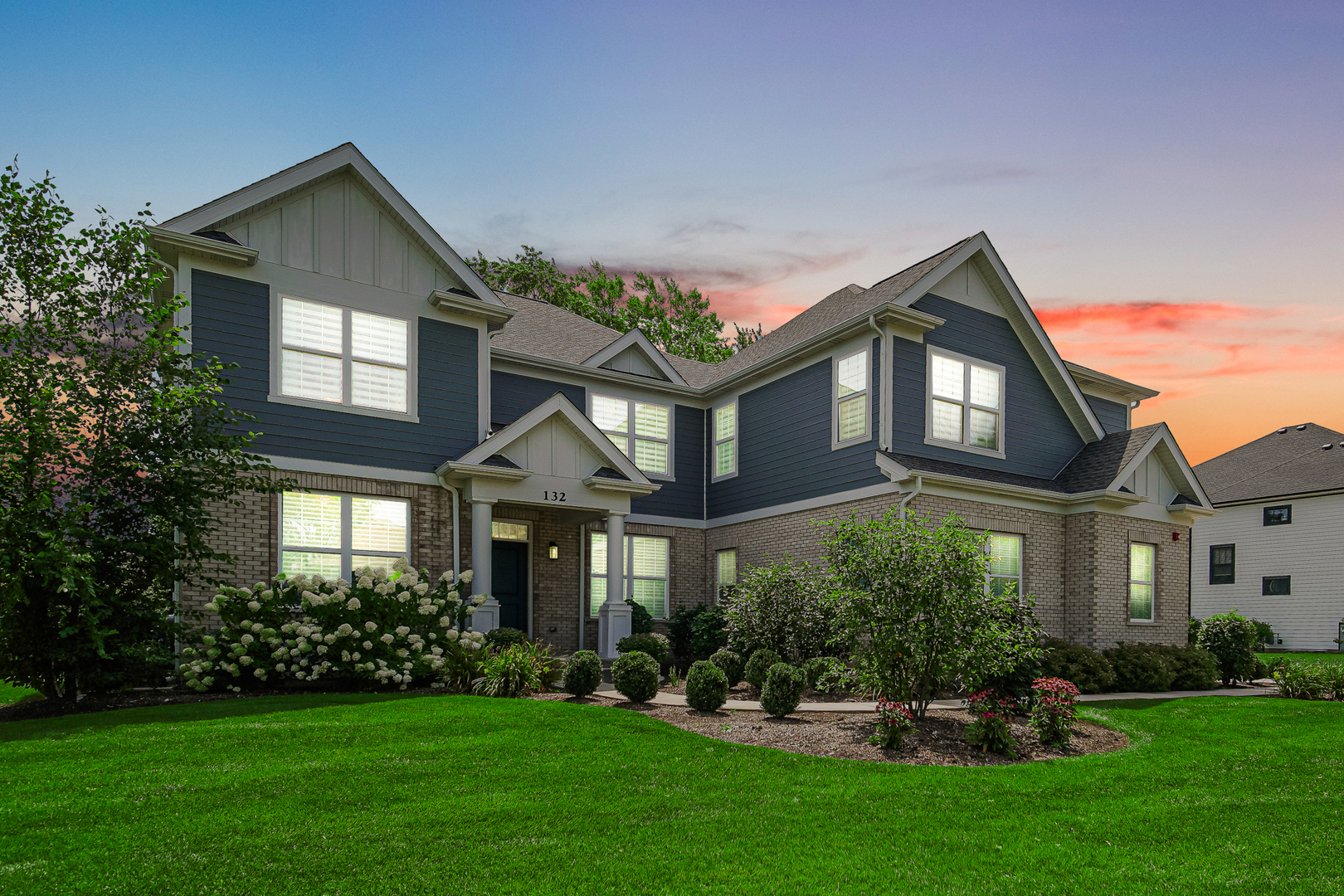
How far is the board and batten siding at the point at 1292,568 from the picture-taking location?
26438 mm

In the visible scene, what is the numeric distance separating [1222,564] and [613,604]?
1022 inches

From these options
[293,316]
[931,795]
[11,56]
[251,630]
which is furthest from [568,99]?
[931,795]

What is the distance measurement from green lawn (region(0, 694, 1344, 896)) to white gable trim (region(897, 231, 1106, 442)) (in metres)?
9.59

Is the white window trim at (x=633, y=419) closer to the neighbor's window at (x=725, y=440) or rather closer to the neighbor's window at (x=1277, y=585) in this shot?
the neighbor's window at (x=725, y=440)

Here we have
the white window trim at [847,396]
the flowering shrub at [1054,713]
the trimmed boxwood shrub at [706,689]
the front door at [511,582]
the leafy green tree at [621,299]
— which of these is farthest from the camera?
the leafy green tree at [621,299]

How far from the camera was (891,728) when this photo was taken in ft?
27.8

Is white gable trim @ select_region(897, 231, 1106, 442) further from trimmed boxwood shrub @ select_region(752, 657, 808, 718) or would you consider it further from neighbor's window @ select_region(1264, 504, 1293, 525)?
neighbor's window @ select_region(1264, 504, 1293, 525)

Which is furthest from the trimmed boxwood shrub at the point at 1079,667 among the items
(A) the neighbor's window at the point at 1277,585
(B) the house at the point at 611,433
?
(A) the neighbor's window at the point at 1277,585

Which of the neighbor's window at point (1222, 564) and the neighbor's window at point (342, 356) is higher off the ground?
the neighbor's window at point (342, 356)

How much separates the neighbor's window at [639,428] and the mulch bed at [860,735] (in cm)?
831

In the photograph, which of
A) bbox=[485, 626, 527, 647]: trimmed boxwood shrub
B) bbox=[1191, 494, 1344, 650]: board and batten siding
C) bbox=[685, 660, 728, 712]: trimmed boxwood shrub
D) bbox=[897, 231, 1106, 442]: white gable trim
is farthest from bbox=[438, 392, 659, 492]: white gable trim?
bbox=[1191, 494, 1344, 650]: board and batten siding

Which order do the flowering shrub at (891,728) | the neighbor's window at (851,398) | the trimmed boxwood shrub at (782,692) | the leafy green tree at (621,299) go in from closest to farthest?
the flowering shrub at (891,728), the trimmed boxwood shrub at (782,692), the neighbor's window at (851,398), the leafy green tree at (621,299)

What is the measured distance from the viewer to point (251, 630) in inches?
430

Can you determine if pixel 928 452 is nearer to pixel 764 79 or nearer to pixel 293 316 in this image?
pixel 764 79
